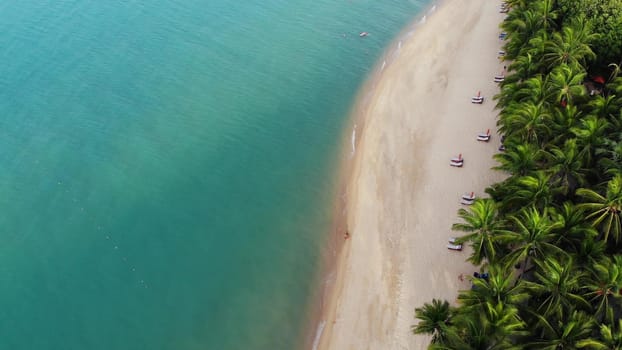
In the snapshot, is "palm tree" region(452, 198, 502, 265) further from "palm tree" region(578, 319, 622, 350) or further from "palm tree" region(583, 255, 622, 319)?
"palm tree" region(578, 319, 622, 350)

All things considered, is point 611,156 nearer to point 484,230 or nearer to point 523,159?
point 523,159

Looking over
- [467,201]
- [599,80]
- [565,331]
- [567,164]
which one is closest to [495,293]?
[565,331]

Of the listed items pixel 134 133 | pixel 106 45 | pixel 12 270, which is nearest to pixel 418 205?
pixel 134 133

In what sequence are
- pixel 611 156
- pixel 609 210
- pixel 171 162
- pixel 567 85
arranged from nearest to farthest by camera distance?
1. pixel 609 210
2. pixel 611 156
3. pixel 567 85
4. pixel 171 162

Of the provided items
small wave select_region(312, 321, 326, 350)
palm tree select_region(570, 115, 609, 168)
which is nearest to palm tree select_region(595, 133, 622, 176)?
palm tree select_region(570, 115, 609, 168)

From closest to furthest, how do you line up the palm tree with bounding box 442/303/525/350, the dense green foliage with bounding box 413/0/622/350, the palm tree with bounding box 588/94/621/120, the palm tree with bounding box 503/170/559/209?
the palm tree with bounding box 442/303/525/350 < the dense green foliage with bounding box 413/0/622/350 < the palm tree with bounding box 503/170/559/209 < the palm tree with bounding box 588/94/621/120

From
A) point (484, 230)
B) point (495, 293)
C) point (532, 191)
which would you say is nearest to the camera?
point (495, 293)

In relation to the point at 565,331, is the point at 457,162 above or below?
above

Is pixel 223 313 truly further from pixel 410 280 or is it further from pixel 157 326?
pixel 410 280
